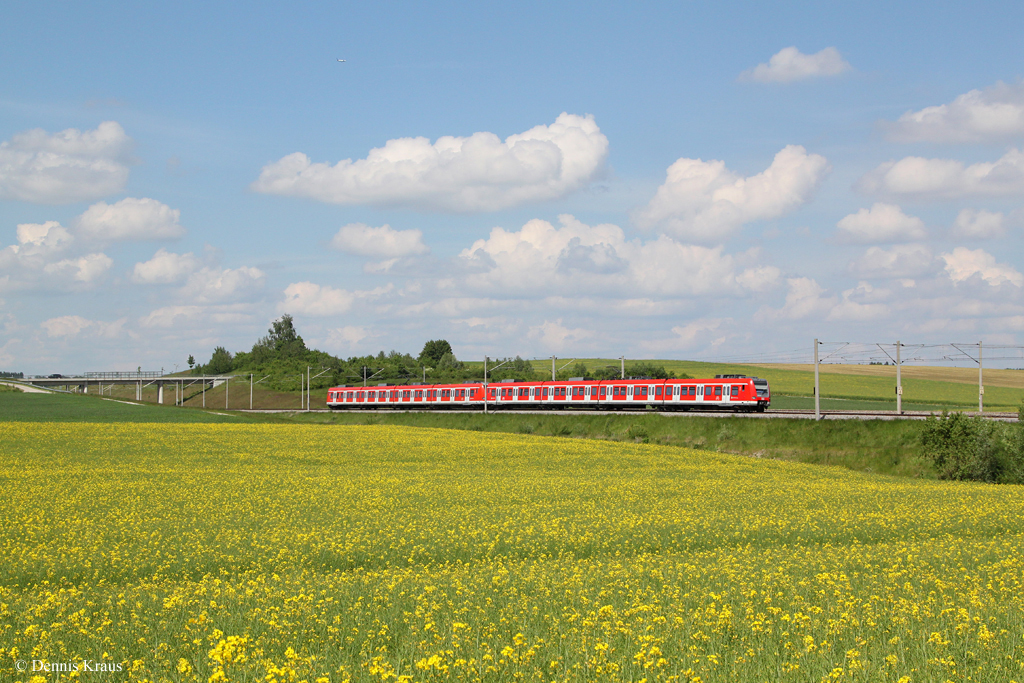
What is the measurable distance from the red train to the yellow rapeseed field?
117ft

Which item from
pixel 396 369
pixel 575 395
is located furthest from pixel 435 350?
pixel 575 395

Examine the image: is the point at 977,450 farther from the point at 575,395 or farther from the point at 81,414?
the point at 81,414

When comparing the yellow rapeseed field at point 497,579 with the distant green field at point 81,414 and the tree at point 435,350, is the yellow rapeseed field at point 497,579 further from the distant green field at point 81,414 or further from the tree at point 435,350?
the tree at point 435,350

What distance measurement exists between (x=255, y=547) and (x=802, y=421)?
43.3 metres

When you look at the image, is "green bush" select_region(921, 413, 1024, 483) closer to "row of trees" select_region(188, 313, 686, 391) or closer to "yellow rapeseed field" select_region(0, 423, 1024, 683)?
"yellow rapeseed field" select_region(0, 423, 1024, 683)

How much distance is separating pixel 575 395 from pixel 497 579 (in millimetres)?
62907

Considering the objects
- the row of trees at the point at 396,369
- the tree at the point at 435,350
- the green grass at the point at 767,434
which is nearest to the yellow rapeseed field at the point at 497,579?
the green grass at the point at 767,434

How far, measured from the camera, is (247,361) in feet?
640

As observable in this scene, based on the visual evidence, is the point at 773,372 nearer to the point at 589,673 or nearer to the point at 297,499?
the point at 297,499

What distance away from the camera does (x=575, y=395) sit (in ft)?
243

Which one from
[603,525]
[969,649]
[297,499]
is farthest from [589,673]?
[297,499]

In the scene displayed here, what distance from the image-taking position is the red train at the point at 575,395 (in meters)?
63.1

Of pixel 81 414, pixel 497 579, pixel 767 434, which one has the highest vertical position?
pixel 497 579

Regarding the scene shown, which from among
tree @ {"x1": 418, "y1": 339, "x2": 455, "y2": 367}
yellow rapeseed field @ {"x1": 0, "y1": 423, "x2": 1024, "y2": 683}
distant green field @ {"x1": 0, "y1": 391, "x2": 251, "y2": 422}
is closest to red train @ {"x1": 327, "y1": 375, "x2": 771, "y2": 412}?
distant green field @ {"x1": 0, "y1": 391, "x2": 251, "y2": 422}
